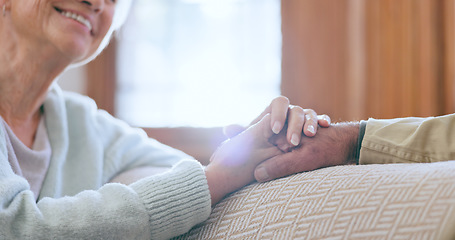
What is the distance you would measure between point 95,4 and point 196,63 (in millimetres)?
1860

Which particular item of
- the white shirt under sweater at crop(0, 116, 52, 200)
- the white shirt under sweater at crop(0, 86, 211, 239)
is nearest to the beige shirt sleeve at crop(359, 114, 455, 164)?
the white shirt under sweater at crop(0, 86, 211, 239)

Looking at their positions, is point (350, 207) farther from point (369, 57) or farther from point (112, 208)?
point (369, 57)

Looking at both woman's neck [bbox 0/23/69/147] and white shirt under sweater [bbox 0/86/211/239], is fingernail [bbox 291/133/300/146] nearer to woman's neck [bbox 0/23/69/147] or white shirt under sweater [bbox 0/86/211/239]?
white shirt under sweater [bbox 0/86/211/239]

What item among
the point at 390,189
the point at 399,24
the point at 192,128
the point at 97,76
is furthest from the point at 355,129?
the point at 97,76

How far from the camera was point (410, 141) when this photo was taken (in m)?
0.74

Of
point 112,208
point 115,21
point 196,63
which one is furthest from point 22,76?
point 196,63

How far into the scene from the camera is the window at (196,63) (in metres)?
2.99

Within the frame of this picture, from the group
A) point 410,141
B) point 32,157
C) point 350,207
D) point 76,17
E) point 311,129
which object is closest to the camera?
point 350,207

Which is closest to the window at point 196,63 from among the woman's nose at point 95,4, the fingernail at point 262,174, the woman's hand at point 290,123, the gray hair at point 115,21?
the gray hair at point 115,21

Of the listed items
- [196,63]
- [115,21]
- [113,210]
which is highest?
[115,21]

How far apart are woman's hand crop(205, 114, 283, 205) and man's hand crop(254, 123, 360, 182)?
0.03 metres

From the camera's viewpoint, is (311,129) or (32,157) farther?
(32,157)

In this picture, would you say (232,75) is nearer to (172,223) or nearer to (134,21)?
(134,21)

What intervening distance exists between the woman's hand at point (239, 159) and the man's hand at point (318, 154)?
28 millimetres
